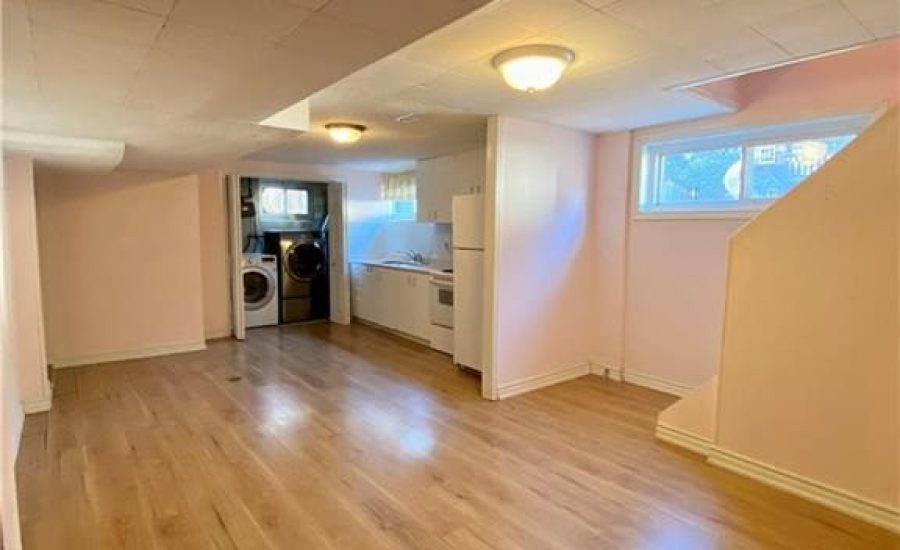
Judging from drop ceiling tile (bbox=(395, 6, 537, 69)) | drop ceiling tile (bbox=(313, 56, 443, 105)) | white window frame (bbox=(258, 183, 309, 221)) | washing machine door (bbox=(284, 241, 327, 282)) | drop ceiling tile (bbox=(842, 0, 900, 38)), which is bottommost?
washing machine door (bbox=(284, 241, 327, 282))

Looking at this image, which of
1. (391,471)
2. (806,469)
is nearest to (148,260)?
(391,471)

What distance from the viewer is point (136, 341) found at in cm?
498

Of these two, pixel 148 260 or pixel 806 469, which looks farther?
pixel 148 260

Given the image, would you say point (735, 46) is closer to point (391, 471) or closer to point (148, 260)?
point (391, 471)

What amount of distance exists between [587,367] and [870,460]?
7.89 ft

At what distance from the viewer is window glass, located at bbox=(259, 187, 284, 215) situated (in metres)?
7.00

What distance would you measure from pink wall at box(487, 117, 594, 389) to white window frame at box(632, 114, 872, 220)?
45 centimetres

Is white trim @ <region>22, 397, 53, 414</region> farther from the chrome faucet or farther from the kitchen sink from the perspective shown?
the chrome faucet

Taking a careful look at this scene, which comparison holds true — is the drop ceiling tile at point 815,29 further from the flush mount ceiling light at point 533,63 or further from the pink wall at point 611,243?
the pink wall at point 611,243

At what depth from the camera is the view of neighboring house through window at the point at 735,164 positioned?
3307mm

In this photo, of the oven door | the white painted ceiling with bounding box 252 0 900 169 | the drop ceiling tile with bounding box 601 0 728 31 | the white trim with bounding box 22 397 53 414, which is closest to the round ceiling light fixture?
the white painted ceiling with bounding box 252 0 900 169

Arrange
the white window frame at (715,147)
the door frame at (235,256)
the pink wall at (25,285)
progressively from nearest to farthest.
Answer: the white window frame at (715,147) → the pink wall at (25,285) → the door frame at (235,256)

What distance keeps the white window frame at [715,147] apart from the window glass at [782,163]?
0.03 metres

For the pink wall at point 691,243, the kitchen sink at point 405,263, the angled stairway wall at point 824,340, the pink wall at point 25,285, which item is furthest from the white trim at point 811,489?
the pink wall at point 25,285
